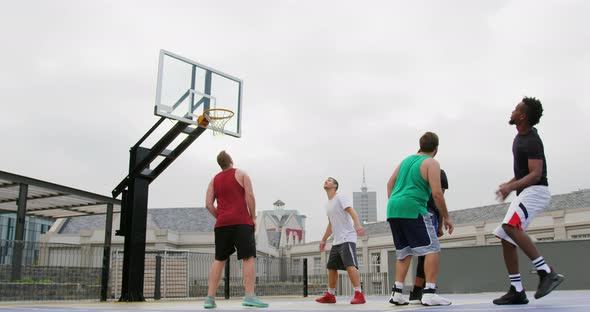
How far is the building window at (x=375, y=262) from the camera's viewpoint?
59562 mm

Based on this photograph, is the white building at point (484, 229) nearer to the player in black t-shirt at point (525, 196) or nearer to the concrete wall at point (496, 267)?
the concrete wall at point (496, 267)

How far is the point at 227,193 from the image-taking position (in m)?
6.38

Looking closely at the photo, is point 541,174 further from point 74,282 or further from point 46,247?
point 46,247

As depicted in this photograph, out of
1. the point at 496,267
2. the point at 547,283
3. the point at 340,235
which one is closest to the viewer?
the point at 547,283

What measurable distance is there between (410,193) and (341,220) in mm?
1973

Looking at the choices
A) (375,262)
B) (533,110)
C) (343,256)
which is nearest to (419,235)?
(533,110)

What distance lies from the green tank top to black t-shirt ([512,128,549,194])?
89 cm

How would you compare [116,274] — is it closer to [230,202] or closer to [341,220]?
[341,220]

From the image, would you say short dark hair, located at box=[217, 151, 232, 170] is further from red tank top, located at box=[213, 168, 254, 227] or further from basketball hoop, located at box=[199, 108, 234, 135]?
basketball hoop, located at box=[199, 108, 234, 135]

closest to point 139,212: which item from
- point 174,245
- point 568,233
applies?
point 568,233

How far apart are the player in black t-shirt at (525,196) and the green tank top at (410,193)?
2.46 ft

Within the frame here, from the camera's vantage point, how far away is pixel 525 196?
535 cm

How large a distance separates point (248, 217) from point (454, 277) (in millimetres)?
14343

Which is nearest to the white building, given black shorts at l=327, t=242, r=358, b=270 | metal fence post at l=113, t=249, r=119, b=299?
metal fence post at l=113, t=249, r=119, b=299
